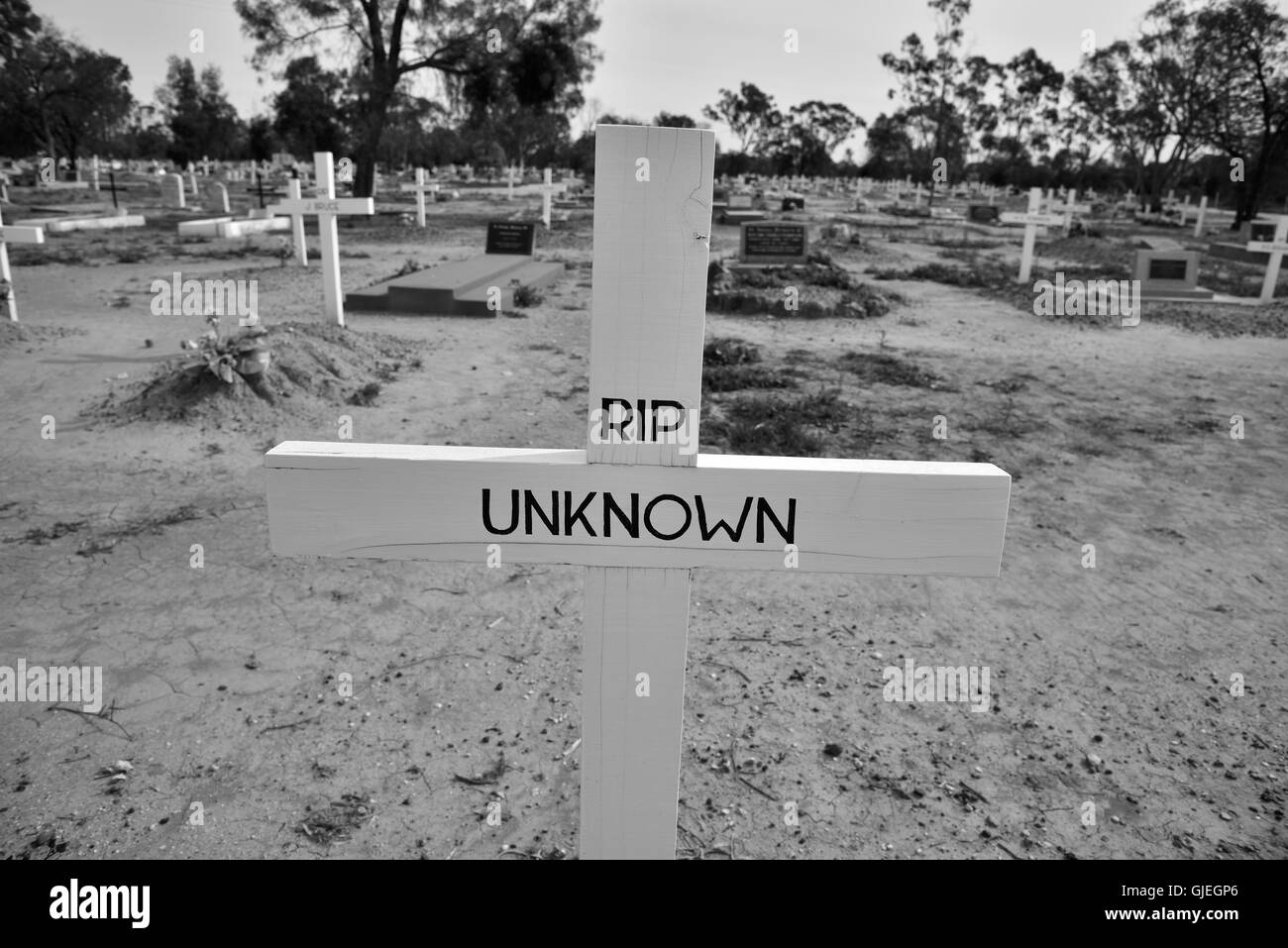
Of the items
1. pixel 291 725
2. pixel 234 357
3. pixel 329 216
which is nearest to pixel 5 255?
pixel 329 216

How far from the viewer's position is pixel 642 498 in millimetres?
1440

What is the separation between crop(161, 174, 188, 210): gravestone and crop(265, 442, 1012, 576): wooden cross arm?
3281 centimetres

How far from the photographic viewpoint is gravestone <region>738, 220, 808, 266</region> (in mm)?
15420

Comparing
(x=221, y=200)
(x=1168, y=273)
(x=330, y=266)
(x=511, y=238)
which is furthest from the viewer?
(x=221, y=200)

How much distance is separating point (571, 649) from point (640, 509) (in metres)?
2.29

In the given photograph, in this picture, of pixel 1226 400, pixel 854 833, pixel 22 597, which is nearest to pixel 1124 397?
pixel 1226 400

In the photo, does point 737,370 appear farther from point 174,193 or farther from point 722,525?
point 174,193

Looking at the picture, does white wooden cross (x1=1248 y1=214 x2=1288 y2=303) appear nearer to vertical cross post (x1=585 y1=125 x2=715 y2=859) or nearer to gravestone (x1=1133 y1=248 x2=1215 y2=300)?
gravestone (x1=1133 y1=248 x2=1215 y2=300)

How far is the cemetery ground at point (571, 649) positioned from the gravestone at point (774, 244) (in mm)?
8153

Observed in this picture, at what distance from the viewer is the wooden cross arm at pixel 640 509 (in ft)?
4.72

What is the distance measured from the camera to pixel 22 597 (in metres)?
3.89

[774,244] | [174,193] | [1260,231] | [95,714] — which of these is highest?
[174,193]

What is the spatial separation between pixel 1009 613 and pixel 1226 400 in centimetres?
579

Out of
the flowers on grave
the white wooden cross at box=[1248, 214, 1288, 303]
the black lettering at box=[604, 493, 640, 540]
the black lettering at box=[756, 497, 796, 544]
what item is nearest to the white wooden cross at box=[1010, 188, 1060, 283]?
the white wooden cross at box=[1248, 214, 1288, 303]
